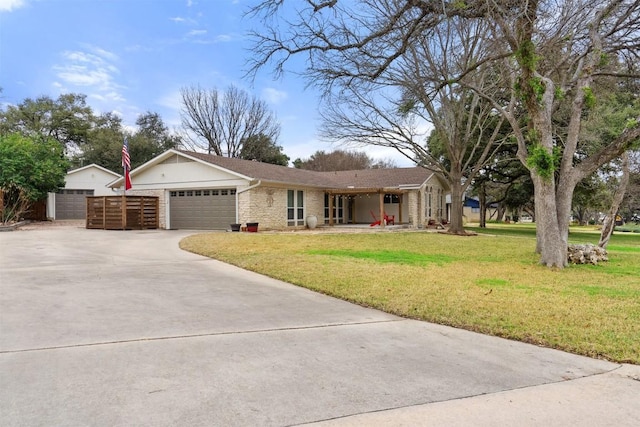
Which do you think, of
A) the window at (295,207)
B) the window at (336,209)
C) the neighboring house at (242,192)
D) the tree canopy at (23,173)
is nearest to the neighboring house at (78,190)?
the tree canopy at (23,173)

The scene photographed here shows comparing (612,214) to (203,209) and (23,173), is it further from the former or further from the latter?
(23,173)

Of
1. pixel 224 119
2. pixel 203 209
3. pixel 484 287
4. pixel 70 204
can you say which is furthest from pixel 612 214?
pixel 224 119

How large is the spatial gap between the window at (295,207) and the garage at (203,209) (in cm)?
319

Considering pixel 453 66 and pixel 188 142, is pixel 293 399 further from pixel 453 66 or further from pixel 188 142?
pixel 188 142

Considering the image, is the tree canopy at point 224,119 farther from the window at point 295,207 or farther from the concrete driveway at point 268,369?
the concrete driveway at point 268,369

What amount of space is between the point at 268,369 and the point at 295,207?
18752 mm

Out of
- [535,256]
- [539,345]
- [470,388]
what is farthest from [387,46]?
[470,388]

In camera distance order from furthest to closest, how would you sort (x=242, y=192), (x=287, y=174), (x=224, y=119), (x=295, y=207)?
(x=224, y=119) → (x=287, y=174) → (x=295, y=207) → (x=242, y=192)

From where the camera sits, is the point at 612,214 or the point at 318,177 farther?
the point at 318,177

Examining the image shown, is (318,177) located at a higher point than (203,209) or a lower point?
higher

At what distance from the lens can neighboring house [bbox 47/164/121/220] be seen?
28.0 meters

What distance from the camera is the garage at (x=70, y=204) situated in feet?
91.9

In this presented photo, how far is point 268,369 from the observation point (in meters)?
3.50

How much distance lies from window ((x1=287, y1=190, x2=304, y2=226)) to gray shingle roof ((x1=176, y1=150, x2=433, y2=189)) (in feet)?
2.31
